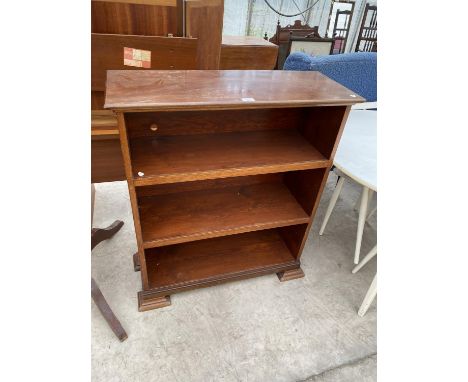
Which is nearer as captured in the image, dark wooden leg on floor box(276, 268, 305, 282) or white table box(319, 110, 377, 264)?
white table box(319, 110, 377, 264)

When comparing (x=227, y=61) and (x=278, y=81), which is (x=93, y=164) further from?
(x=227, y=61)

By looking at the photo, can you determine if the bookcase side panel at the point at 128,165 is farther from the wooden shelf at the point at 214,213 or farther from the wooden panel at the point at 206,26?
the wooden panel at the point at 206,26

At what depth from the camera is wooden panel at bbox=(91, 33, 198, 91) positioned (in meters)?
1.43

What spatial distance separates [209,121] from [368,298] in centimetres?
119

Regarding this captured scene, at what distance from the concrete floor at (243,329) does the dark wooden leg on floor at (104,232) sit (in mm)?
58

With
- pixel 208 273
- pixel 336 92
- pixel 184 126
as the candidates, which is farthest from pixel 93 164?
pixel 336 92

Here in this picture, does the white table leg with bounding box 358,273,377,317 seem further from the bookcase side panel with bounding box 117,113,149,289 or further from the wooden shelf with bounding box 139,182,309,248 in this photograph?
the bookcase side panel with bounding box 117,113,149,289

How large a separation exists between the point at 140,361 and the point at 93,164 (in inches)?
38.1

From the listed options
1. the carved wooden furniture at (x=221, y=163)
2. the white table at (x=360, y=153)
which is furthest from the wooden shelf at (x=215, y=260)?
the white table at (x=360, y=153)

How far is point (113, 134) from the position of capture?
1496 millimetres

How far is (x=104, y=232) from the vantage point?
1.77m

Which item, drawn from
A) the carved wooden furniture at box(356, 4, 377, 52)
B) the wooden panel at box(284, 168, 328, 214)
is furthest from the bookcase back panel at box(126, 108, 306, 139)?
the carved wooden furniture at box(356, 4, 377, 52)

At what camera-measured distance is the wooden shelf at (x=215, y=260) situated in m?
1.56

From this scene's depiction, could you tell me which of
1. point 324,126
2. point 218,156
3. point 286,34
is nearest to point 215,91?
point 218,156
